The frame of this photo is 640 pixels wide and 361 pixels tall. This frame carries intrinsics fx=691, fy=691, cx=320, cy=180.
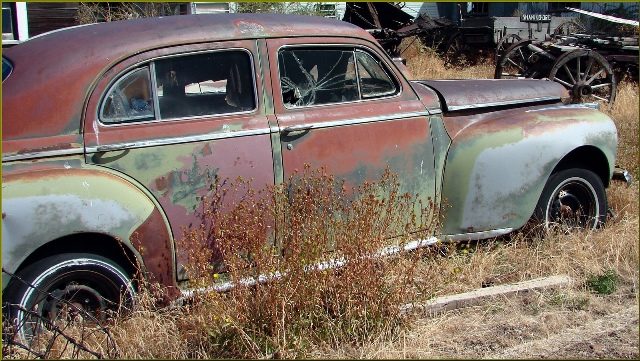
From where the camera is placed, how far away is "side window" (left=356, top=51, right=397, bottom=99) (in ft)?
15.1

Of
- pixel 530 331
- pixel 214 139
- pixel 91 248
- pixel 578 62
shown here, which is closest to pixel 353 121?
pixel 214 139

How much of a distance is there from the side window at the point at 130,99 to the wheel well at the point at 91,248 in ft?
2.12

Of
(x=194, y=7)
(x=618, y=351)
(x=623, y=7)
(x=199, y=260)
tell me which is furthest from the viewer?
(x=623, y=7)

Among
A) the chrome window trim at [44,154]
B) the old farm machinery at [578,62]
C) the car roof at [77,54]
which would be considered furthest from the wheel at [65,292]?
the old farm machinery at [578,62]

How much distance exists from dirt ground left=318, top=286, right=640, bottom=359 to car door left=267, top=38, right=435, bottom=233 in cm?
92

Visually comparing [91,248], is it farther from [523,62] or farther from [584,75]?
[523,62]

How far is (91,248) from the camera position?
12.1 ft

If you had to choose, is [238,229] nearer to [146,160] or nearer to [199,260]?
[199,260]

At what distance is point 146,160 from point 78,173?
370 mm

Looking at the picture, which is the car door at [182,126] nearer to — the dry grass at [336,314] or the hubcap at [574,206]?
the dry grass at [336,314]

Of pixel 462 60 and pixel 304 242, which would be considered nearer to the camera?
pixel 304 242

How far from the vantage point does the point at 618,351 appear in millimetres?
3732

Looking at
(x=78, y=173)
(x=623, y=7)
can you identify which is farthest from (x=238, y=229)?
(x=623, y=7)

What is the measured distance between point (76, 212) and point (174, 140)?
0.67 m
